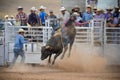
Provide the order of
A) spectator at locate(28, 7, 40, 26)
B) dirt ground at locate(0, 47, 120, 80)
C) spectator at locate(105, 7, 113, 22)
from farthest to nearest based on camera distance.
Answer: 1. spectator at locate(105, 7, 113, 22)
2. spectator at locate(28, 7, 40, 26)
3. dirt ground at locate(0, 47, 120, 80)

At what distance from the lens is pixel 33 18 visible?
14.7 m

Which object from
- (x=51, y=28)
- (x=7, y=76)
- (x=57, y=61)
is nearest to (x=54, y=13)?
(x=51, y=28)

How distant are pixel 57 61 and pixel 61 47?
48 centimetres

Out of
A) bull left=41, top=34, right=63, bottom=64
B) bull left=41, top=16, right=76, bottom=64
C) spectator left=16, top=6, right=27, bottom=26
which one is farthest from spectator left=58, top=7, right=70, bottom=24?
spectator left=16, top=6, right=27, bottom=26

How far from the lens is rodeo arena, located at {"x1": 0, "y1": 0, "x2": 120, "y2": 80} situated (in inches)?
574

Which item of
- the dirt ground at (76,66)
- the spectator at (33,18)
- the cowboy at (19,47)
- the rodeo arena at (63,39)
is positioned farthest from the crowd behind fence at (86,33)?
the cowboy at (19,47)

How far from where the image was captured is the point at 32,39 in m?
15.5

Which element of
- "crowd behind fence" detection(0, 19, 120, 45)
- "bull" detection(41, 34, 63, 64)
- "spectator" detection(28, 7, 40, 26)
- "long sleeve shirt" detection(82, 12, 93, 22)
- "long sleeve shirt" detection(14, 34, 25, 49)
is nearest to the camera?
"long sleeve shirt" detection(14, 34, 25, 49)

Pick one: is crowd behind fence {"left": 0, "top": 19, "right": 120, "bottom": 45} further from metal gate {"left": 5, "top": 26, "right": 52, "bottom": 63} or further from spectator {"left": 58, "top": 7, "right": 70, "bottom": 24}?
spectator {"left": 58, "top": 7, "right": 70, "bottom": 24}

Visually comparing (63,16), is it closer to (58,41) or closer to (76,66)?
(58,41)

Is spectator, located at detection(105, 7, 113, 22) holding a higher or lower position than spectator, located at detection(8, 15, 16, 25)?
higher

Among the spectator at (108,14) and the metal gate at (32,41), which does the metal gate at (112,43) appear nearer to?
the spectator at (108,14)

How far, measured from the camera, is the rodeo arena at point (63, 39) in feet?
47.8

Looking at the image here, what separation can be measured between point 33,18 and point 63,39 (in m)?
1.16
